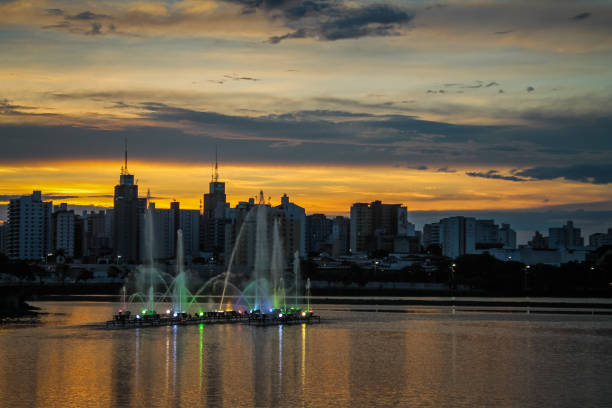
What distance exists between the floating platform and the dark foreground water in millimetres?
2644

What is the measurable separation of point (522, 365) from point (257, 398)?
19822 mm

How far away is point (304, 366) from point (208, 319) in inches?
1348

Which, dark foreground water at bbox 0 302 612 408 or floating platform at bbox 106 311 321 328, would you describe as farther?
floating platform at bbox 106 311 321 328

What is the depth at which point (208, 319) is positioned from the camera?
8262cm

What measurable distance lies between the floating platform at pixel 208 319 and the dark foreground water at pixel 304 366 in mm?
2644

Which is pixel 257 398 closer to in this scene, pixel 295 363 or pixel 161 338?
pixel 295 363

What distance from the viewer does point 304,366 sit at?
163ft

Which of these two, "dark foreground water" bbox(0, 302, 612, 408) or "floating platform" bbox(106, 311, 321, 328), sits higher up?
"floating platform" bbox(106, 311, 321, 328)

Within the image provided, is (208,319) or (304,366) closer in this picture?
(304,366)

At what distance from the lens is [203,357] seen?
174ft

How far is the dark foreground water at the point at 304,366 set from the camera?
3931 centimetres

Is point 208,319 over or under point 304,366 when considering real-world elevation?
over

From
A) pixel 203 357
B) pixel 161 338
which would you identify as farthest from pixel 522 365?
pixel 161 338

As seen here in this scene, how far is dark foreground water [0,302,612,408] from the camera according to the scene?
39.3 m
